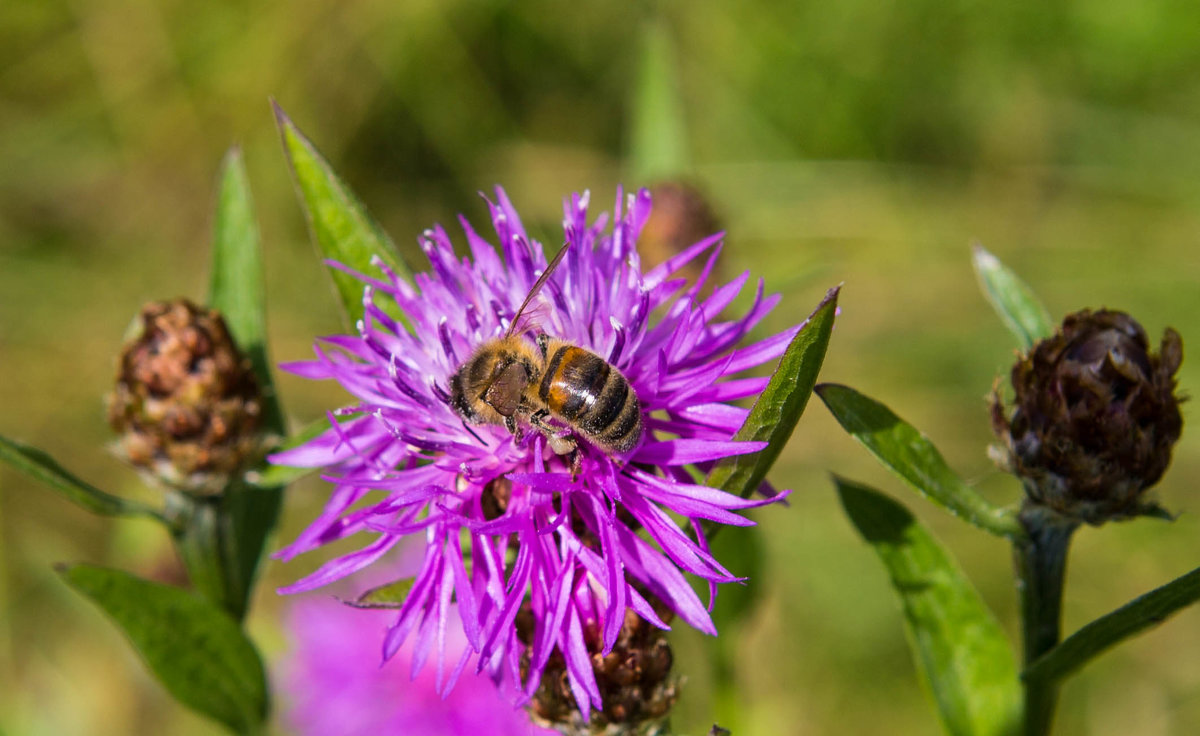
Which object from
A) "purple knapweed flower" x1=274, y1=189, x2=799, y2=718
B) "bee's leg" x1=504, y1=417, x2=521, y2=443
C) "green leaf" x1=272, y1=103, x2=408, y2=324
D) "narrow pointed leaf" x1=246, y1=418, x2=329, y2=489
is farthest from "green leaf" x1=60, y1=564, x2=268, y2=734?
"bee's leg" x1=504, y1=417, x2=521, y2=443

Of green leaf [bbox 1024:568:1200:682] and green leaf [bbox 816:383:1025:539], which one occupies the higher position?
green leaf [bbox 816:383:1025:539]

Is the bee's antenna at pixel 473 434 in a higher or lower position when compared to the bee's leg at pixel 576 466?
higher

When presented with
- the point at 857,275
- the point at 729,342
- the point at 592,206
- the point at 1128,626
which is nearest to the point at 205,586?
the point at 729,342

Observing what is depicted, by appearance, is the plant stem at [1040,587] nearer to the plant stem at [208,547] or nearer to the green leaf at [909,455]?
the green leaf at [909,455]

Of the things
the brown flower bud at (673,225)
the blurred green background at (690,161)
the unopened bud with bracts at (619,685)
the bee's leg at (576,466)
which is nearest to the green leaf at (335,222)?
the bee's leg at (576,466)

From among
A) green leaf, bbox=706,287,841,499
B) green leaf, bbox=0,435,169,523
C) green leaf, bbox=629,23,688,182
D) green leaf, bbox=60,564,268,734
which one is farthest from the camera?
green leaf, bbox=629,23,688,182

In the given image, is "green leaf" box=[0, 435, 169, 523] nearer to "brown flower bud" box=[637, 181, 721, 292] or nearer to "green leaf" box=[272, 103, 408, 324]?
"green leaf" box=[272, 103, 408, 324]

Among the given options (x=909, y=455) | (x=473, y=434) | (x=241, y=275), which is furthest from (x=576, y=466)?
(x=241, y=275)
